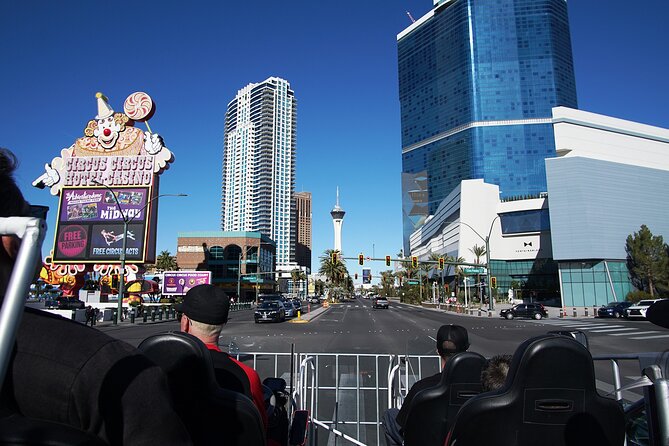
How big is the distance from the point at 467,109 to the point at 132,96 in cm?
10888

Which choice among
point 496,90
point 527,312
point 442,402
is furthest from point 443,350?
point 496,90

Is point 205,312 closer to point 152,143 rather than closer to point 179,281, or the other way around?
point 152,143

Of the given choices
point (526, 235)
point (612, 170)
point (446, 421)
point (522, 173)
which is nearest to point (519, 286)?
point (526, 235)

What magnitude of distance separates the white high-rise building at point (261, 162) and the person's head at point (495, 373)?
159 meters

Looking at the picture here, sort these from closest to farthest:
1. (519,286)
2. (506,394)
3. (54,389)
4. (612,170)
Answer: (54,389)
(506,394)
(612,170)
(519,286)

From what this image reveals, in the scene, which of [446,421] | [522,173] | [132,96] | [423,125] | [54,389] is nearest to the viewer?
[54,389]

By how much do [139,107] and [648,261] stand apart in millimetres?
58170

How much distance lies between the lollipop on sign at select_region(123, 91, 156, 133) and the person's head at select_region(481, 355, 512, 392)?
136 feet

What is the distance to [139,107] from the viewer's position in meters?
38.7

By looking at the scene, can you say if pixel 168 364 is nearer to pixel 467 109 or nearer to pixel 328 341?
pixel 328 341

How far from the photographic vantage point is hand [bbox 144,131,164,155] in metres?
38.9

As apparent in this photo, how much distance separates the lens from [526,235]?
76688 millimetres

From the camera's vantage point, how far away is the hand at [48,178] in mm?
38375

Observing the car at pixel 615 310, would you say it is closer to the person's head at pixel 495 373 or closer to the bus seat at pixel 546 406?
the person's head at pixel 495 373
